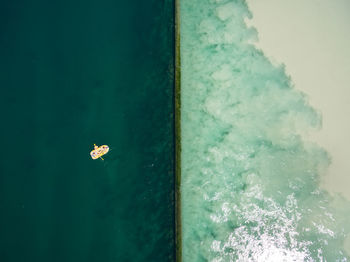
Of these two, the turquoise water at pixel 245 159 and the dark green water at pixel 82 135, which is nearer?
the dark green water at pixel 82 135

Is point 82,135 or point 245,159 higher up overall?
point 82,135

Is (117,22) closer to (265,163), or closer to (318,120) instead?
(265,163)

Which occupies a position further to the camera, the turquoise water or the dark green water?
the turquoise water

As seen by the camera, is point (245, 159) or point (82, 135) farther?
point (245, 159)

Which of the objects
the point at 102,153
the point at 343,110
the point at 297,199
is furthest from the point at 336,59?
the point at 102,153
